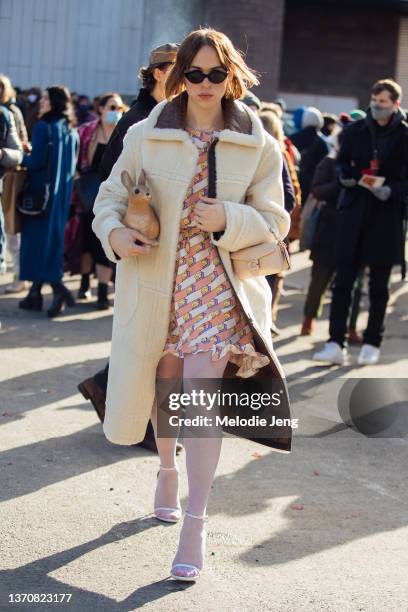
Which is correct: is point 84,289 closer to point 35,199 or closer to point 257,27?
point 35,199

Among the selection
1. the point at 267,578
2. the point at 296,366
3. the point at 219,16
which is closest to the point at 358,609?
the point at 267,578

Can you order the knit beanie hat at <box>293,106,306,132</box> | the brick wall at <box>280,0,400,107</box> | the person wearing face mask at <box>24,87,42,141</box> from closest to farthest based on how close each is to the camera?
the knit beanie hat at <box>293,106,306,132</box> → the person wearing face mask at <box>24,87,42,141</box> → the brick wall at <box>280,0,400,107</box>

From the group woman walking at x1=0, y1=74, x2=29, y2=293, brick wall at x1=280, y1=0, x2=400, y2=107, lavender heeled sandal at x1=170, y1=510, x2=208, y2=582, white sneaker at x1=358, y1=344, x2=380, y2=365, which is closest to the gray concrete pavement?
lavender heeled sandal at x1=170, y1=510, x2=208, y2=582

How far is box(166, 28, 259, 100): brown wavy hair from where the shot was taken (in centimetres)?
439

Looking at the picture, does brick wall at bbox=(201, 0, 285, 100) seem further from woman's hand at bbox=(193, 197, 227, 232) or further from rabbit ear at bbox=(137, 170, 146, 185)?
woman's hand at bbox=(193, 197, 227, 232)

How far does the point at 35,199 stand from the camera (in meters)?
9.84

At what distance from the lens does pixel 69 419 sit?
21.7ft

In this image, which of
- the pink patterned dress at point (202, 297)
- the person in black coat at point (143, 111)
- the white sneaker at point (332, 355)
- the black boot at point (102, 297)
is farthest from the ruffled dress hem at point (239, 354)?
the black boot at point (102, 297)

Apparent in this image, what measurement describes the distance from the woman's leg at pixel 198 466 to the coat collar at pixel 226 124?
81 centimetres

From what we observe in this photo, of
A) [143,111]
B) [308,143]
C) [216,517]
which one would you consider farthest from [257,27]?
[216,517]

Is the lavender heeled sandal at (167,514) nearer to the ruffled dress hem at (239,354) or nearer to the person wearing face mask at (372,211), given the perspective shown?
the ruffled dress hem at (239,354)

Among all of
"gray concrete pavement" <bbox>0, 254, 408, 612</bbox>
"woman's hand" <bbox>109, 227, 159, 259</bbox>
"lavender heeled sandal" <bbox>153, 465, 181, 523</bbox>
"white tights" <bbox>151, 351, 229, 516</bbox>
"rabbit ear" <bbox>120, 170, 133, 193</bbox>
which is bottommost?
"gray concrete pavement" <bbox>0, 254, 408, 612</bbox>

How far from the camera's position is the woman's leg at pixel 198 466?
438cm

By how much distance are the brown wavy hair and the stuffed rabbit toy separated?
1.45 ft
